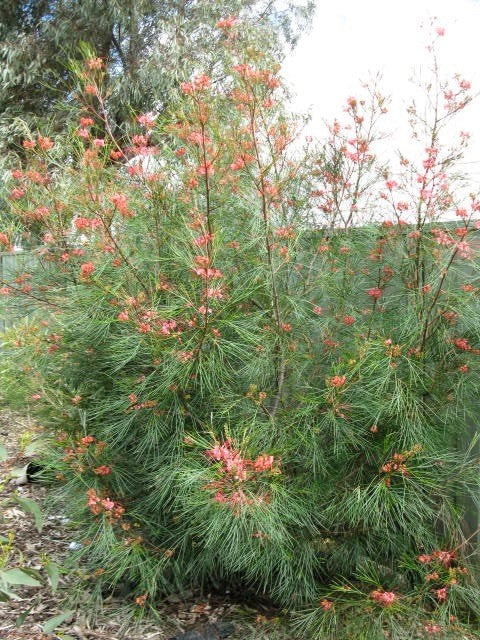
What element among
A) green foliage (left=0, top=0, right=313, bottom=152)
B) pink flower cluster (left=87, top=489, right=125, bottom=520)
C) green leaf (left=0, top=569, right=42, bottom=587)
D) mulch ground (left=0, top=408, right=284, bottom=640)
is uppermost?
green foliage (left=0, top=0, right=313, bottom=152)

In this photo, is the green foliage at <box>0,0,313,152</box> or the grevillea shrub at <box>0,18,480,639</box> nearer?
the grevillea shrub at <box>0,18,480,639</box>

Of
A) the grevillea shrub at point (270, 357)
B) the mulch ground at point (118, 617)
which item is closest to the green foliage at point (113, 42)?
the grevillea shrub at point (270, 357)

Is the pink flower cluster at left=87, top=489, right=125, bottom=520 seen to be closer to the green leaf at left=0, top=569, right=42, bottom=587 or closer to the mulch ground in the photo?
the mulch ground

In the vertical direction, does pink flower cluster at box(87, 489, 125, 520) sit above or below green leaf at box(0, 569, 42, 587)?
below

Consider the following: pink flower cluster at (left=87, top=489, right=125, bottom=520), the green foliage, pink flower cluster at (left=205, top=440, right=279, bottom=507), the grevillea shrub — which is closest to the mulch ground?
the grevillea shrub

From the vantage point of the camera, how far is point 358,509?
7.64 feet

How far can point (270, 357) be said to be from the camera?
8.13 feet

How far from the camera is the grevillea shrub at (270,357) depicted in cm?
232

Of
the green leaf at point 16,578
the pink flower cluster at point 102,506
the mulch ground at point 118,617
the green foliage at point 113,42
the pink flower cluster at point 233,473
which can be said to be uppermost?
the green foliage at point 113,42

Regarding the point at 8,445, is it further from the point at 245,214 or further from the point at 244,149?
the point at 244,149

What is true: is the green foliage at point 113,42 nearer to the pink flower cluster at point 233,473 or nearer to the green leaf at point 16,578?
the pink flower cluster at point 233,473

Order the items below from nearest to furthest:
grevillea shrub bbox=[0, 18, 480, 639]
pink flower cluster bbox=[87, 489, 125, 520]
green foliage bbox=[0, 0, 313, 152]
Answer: grevillea shrub bbox=[0, 18, 480, 639] < pink flower cluster bbox=[87, 489, 125, 520] < green foliage bbox=[0, 0, 313, 152]

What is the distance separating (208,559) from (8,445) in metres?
2.49

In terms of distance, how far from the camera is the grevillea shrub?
232cm
